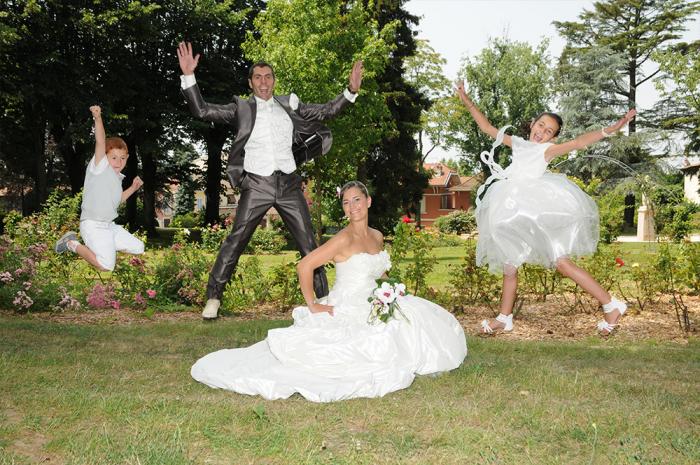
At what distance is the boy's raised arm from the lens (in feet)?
16.5

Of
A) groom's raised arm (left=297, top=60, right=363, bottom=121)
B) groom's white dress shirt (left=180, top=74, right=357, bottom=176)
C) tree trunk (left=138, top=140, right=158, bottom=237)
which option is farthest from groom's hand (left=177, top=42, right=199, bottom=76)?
tree trunk (left=138, top=140, right=158, bottom=237)

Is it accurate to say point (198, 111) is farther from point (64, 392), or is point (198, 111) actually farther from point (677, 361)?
point (677, 361)

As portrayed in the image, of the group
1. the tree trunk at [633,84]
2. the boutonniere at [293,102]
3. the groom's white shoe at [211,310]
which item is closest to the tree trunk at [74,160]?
the groom's white shoe at [211,310]

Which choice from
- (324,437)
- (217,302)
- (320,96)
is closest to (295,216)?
(217,302)

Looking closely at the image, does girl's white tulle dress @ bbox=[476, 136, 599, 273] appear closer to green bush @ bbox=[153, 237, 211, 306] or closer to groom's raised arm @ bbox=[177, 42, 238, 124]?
groom's raised arm @ bbox=[177, 42, 238, 124]

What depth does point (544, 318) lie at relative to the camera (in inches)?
309

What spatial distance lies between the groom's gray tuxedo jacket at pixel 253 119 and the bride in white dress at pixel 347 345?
1.98 m

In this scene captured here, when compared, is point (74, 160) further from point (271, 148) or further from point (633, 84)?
point (633, 84)

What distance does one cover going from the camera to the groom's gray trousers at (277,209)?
6.71 metres

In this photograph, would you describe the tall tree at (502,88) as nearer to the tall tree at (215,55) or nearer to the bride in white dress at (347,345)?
the tall tree at (215,55)

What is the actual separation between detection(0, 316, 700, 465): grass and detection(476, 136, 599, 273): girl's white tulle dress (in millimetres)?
950

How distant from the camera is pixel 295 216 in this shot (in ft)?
22.2

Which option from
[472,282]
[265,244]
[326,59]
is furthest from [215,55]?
[472,282]

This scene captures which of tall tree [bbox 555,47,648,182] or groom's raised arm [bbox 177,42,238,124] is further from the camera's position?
tall tree [bbox 555,47,648,182]
